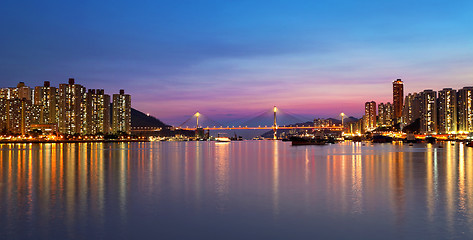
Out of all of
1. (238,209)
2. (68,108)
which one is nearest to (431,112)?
(68,108)

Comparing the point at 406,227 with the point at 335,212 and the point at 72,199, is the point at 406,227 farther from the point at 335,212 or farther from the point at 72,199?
the point at 72,199

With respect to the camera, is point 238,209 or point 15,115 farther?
point 15,115

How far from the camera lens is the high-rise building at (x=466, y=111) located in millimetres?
184625

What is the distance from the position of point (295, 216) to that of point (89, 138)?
192 metres

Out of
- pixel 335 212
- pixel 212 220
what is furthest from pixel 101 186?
pixel 335 212

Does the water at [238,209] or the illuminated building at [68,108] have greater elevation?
the illuminated building at [68,108]

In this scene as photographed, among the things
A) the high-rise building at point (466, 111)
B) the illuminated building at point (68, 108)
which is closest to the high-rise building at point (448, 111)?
the high-rise building at point (466, 111)

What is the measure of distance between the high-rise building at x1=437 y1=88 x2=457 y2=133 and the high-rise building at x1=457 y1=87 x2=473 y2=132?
226 centimetres

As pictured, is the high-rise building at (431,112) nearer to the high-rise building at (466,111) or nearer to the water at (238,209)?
the high-rise building at (466,111)

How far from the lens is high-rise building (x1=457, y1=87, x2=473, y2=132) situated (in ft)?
606

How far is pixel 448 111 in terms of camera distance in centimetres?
19138

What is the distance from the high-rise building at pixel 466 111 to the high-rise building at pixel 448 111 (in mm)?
2261

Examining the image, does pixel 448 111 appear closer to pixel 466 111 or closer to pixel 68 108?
pixel 466 111

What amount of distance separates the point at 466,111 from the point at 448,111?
23.3 ft
